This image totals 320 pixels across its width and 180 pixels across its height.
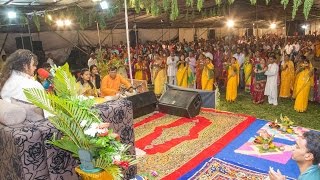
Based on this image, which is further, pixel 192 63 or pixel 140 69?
pixel 140 69

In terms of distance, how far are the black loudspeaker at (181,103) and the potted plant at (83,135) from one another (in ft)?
13.7

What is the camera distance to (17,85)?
10.3 feet

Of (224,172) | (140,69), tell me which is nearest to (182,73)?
(140,69)

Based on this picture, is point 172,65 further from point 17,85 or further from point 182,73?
point 17,85

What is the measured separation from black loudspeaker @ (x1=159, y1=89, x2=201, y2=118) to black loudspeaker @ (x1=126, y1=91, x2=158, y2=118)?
0.24 meters

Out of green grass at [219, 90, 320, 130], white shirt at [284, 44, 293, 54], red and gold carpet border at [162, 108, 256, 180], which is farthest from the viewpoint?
white shirt at [284, 44, 293, 54]

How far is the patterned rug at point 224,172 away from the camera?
13.8 feet

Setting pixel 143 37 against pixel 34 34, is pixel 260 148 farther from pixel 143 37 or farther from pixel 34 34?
pixel 143 37

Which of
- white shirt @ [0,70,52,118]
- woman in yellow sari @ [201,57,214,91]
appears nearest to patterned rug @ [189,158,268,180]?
white shirt @ [0,70,52,118]

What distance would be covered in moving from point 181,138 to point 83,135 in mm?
3293

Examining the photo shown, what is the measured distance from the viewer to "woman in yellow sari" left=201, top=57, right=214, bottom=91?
9543 millimetres

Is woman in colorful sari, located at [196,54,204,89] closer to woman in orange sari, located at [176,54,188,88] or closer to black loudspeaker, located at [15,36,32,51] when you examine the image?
woman in orange sari, located at [176,54,188,88]

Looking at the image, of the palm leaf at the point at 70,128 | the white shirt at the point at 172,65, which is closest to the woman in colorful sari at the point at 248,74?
the white shirt at the point at 172,65

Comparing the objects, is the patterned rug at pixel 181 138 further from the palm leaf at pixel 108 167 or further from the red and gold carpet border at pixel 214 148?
the palm leaf at pixel 108 167
